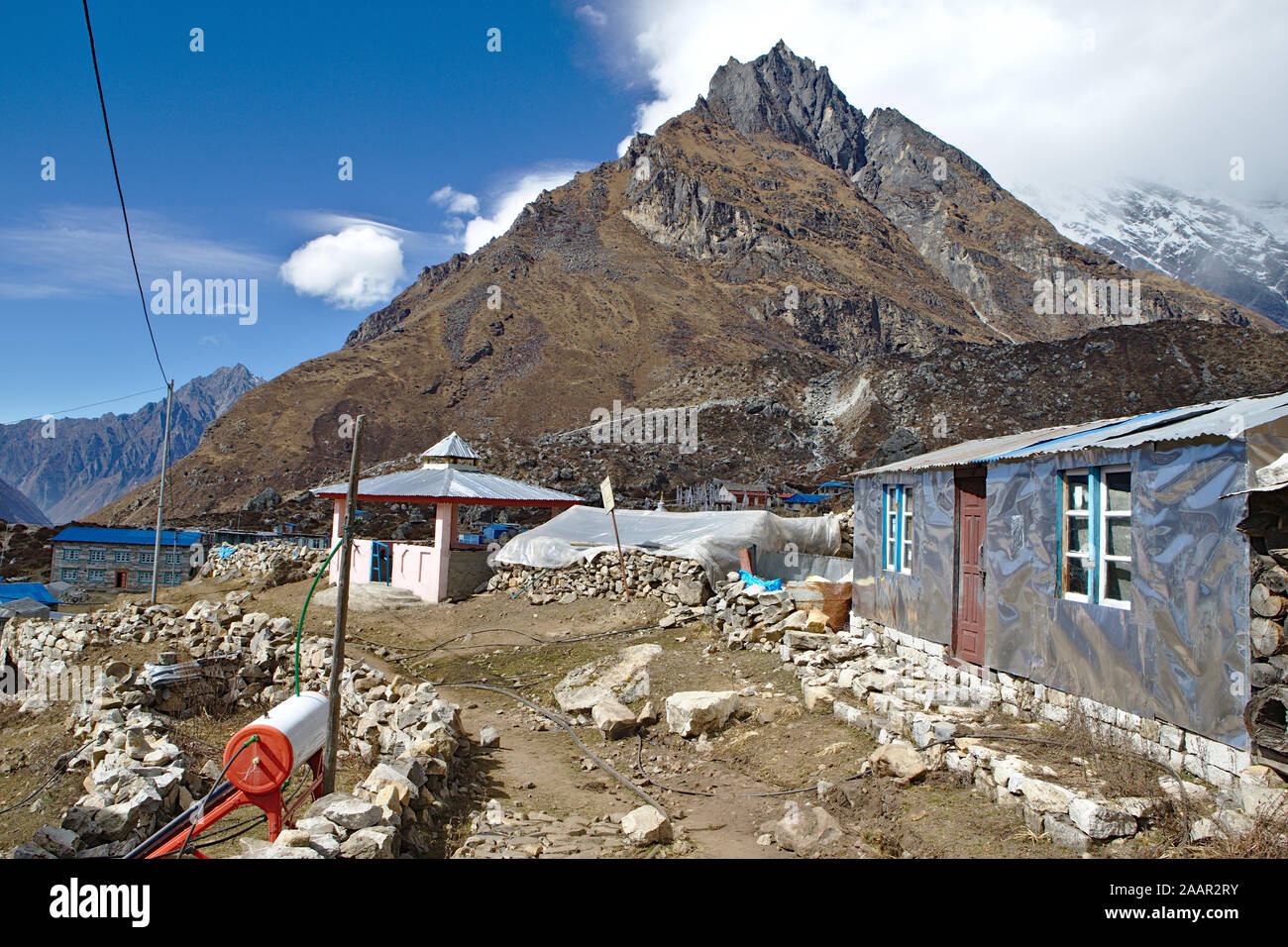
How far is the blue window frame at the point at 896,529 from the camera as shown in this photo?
35.1 feet

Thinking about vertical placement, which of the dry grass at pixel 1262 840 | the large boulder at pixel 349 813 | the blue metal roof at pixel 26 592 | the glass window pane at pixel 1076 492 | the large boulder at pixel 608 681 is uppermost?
the glass window pane at pixel 1076 492

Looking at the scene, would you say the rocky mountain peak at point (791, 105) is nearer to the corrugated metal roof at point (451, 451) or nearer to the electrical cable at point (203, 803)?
the corrugated metal roof at point (451, 451)

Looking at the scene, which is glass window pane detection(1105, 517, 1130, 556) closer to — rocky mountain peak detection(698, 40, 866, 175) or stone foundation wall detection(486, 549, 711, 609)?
stone foundation wall detection(486, 549, 711, 609)

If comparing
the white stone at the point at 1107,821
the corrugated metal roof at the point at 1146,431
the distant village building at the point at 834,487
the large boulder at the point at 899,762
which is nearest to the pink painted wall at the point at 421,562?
the corrugated metal roof at the point at 1146,431

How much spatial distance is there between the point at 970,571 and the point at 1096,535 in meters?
2.30

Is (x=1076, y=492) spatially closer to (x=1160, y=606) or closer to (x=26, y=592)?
(x=1160, y=606)

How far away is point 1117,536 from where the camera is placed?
256 inches

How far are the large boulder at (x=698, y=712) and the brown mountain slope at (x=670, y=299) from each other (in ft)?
151

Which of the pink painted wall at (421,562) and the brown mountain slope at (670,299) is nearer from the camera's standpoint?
the pink painted wall at (421,562)

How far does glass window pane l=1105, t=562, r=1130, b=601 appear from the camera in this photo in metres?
6.34

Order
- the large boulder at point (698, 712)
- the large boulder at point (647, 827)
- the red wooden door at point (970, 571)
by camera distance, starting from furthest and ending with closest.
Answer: the red wooden door at point (970, 571) → the large boulder at point (698, 712) → the large boulder at point (647, 827)

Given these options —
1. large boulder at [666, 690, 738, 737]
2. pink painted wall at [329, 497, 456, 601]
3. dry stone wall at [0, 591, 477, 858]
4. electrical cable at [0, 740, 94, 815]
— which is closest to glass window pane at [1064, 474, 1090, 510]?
large boulder at [666, 690, 738, 737]

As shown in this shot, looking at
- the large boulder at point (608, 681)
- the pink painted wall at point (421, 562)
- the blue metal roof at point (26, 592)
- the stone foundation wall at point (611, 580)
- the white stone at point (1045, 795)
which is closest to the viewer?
the white stone at point (1045, 795)

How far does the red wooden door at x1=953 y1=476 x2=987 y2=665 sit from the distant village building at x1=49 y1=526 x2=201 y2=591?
49.5 metres
